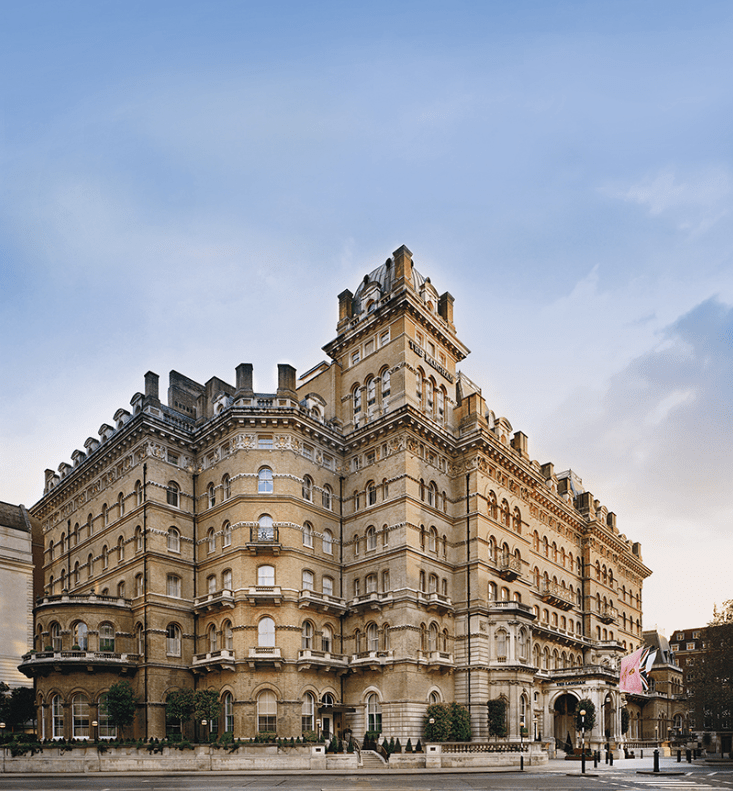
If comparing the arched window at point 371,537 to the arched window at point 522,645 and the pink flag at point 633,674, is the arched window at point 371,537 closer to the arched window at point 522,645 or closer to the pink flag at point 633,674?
the arched window at point 522,645

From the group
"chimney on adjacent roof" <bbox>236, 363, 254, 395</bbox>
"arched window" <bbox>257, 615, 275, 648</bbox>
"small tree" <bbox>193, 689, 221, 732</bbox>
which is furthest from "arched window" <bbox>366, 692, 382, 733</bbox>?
"chimney on adjacent roof" <bbox>236, 363, 254, 395</bbox>

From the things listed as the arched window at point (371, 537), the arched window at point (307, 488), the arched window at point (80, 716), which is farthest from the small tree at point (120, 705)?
the arched window at point (371, 537)

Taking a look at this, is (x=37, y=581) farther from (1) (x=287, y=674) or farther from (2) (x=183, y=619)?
(1) (x=287, y=674)

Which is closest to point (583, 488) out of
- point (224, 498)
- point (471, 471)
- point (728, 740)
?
point (728, 740)

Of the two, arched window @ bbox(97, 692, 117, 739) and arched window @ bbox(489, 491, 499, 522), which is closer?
arched window @ bbox(97, 692, 117, 739)

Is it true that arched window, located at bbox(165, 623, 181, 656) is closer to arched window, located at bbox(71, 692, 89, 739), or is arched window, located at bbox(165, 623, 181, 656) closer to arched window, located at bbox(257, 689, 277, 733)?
arched window, located at bbox(71, 692, 89, 739)

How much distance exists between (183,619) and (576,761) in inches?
1133

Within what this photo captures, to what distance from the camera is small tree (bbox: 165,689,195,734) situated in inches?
1921

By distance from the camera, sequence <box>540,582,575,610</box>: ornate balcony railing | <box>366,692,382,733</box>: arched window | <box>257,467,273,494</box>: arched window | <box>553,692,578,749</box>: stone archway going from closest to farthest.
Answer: <box>366,692,382,733</box>: arched window
<box>257,467,273,494</box>: arched window
<box>553,692,578,749</box>: stone archway
<box>540,582,575,610</box>: ornate balcony railing

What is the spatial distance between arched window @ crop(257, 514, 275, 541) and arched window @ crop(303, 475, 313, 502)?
347 cm

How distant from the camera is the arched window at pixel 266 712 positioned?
48.0m

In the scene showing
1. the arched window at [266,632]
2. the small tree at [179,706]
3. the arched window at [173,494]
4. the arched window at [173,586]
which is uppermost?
the arched window at [173,494]

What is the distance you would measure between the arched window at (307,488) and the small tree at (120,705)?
54.1 feet

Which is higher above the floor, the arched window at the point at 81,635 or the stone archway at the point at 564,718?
the arched window at the point at 81,635
